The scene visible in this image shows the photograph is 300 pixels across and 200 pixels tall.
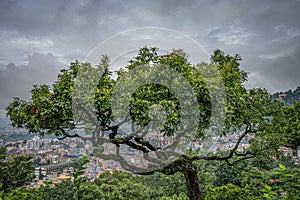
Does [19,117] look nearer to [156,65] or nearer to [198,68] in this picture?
[156,65]

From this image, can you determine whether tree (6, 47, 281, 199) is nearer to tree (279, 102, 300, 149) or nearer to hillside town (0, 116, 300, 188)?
hillside town (0, 116, 300, 188)

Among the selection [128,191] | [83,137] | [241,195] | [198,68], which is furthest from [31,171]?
[198,68]

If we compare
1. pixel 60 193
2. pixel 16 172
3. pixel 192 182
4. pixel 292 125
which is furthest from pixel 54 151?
pixel 292 125

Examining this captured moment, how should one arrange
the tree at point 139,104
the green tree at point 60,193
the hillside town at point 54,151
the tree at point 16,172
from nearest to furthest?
the tree at point 139,104
the hillside town at point 54,151
the green tree at point 60,193
the tree at point 16,172

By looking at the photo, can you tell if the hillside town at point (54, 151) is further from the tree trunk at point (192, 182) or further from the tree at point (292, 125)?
the tree trunk at point (192, 182)

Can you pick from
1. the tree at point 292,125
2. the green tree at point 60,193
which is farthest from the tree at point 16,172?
the tree at point 292,125

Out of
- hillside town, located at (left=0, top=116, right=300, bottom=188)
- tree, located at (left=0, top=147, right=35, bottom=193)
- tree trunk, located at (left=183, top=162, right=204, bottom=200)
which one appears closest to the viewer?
tree trunk, located at (left=183, top=162, right=204, bottom=200)

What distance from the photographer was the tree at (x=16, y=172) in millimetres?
7385

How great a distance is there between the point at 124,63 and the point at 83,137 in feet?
4.02

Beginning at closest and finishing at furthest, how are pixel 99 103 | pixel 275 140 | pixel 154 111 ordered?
pixel 154 111 < pixel 99 103 < pixel 275 140

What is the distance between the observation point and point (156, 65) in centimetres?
311

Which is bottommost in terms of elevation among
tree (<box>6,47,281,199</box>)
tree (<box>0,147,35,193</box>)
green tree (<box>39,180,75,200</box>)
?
green tree (<box>39,180,75,200</box>)

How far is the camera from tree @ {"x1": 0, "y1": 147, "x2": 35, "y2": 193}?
739cm

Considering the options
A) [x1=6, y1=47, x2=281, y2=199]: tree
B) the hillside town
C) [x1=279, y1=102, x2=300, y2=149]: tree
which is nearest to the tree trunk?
[x1=6, y1=47, x2=281, y2=199]: tree
